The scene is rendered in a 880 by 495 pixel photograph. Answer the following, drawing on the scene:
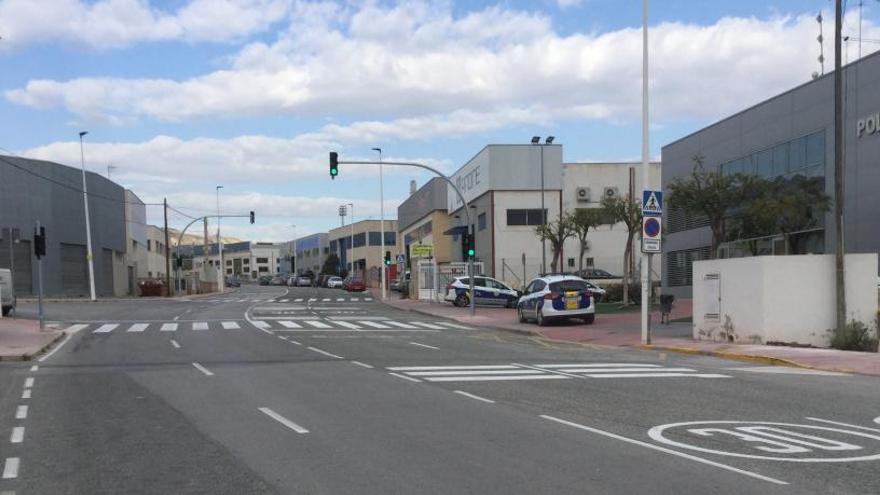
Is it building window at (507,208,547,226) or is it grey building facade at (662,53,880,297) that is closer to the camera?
grey building facade at (662,53,880,297)

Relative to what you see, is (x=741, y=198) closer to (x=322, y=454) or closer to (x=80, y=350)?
(x=80, y=350)

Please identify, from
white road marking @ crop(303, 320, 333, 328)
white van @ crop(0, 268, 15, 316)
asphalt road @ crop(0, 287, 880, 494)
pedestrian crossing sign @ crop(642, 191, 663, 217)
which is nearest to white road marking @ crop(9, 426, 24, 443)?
asphalt road @ crop(0, 287, 880, 494)

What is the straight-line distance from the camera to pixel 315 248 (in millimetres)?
163500

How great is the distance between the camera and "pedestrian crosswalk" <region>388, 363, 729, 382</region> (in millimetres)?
14023

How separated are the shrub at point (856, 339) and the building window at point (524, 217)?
4135cm

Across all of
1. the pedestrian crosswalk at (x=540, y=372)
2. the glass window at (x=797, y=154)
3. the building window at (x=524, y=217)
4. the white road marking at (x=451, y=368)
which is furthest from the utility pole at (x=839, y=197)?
the building window at (x=524, y=217)

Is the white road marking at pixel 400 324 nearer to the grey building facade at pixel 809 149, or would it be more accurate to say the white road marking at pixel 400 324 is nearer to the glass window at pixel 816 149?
the grey building facade at pixel 809 149

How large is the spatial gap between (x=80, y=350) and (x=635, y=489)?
57.2 ft

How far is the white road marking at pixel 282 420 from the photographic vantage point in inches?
360

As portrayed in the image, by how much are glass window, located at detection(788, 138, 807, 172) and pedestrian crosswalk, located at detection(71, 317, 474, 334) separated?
15.7m

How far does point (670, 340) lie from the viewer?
21.6 metres

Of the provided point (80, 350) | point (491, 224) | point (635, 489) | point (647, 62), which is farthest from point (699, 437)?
point (491, 224)

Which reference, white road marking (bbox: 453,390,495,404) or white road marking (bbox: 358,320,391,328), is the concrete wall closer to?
white road marking (bbox: 453,390,495,404)

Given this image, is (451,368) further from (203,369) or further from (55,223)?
(55,223)
